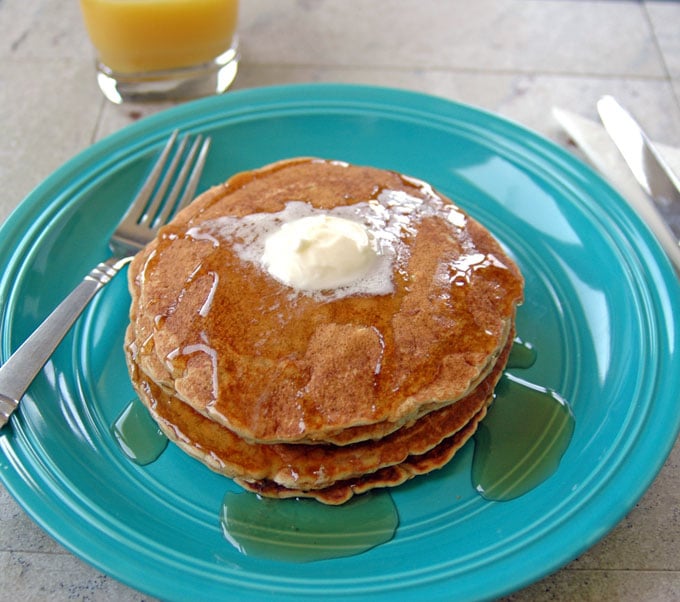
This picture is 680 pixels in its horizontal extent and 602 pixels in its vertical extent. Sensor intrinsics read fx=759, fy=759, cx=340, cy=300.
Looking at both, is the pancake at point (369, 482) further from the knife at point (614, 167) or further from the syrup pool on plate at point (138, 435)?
the knife at point (614, 167)

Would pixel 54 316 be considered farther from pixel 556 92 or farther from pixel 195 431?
pixel 556 92

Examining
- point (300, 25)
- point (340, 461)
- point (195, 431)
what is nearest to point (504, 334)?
point (340, 461)

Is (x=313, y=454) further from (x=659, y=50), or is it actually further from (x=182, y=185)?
(x=659, y=50)

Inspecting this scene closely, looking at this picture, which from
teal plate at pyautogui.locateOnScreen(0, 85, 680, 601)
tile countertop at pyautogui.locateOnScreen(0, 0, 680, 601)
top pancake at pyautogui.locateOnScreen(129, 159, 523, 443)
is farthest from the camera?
tile countertop at pyautogui.locateOnScreen(0, 0, 680, 601)

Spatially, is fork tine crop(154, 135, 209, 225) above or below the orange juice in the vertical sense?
below

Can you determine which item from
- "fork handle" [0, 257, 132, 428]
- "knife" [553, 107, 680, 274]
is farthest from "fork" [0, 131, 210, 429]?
"knife" [553, 107, 680, 274]

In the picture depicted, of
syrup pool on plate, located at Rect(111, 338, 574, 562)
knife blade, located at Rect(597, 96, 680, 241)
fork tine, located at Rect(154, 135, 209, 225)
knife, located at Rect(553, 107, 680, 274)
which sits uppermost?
fork tine, located at Rect(154, 135, 209, 225)

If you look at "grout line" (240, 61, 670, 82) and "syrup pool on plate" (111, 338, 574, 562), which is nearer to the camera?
"syrup pool on plate" (111, 338, 574, 562)

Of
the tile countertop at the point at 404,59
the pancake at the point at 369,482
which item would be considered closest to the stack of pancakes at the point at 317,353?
the pancake at the point at 369,482

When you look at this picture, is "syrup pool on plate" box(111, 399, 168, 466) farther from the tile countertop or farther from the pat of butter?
the tile countertop
